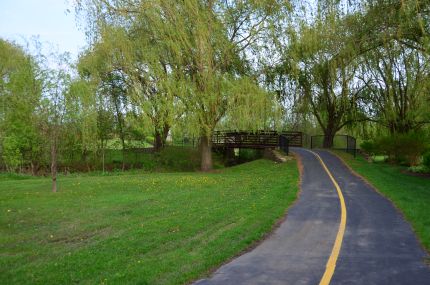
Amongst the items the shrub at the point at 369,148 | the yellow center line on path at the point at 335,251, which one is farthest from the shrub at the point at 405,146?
the yellow center line on path at the point at 335,251

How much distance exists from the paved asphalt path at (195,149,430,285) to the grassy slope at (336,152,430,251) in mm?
260

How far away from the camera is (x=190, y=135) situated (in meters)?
24.1

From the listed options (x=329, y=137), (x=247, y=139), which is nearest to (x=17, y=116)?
(x=247, y=139)

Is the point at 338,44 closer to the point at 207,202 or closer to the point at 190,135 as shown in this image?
the point at 190,135

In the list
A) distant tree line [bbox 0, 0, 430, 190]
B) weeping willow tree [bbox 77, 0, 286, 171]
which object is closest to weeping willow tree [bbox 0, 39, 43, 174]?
distant tree line [bbox 0, 0, 430, 190]

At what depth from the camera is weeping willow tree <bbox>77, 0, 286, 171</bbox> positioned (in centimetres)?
2345

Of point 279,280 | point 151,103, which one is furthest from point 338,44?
point 279,280

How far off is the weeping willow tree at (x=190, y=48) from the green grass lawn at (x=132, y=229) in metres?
6.18

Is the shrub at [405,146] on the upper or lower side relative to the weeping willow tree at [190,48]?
lower

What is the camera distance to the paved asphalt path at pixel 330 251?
254 inches

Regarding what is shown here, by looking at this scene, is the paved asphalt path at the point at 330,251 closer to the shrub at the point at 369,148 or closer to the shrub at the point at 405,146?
the shrub at the point at 405,146

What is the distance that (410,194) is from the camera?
48.7 feet

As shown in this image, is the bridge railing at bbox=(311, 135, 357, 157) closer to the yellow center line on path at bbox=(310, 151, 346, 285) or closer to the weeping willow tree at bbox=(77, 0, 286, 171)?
the weeping willow tree at bbox=(77, 0, 286, 171)

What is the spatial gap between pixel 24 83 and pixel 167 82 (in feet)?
25.4
